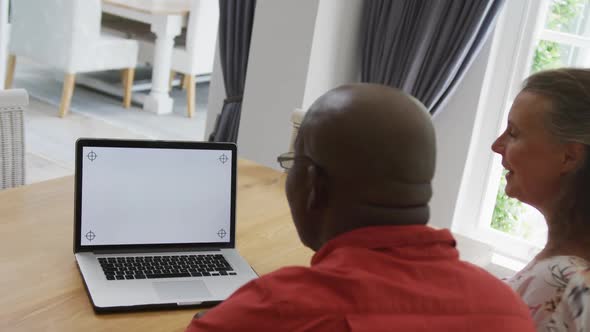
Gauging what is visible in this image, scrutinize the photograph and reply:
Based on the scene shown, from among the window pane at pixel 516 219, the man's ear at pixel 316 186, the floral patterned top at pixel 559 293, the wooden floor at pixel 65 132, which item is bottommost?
the wooden floor at pixel 65 132

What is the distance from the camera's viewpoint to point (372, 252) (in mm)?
1000

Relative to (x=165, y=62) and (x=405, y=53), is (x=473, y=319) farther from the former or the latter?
(x=165, y=62)

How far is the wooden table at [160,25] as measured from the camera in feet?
17.5

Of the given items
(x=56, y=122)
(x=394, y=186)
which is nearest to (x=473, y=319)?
(x=394, y=186)

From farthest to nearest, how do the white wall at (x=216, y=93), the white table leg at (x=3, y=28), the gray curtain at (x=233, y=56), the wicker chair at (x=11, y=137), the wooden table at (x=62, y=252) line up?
the white table leg at (x=3, y=28), the white wall at (x=216, y=93), the gray curtain at (x=233, y=56), the wicker chair at (x=11, y=137), the wooden table at (x=62, y=252)

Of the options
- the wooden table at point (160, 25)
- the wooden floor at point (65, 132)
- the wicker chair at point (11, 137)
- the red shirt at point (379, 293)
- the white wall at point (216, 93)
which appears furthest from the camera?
the wooden table at point (160, 25)

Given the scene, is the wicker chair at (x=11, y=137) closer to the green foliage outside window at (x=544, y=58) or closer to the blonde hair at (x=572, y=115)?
the blonde hair at (x=572, y=115)

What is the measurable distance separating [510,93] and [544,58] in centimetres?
20

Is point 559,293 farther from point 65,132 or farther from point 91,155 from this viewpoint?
point 65,132

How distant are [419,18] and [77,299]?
218cm

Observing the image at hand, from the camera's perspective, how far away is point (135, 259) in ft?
5.56

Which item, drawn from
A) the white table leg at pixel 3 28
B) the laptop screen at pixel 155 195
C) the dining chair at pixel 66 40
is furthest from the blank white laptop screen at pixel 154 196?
the dining chair at pixel 66 40

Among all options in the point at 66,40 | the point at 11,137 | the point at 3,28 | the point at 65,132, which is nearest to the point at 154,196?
the point at 11,137

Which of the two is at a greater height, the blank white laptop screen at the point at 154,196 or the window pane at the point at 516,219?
the blank white laptop screen at the point at 154,196
